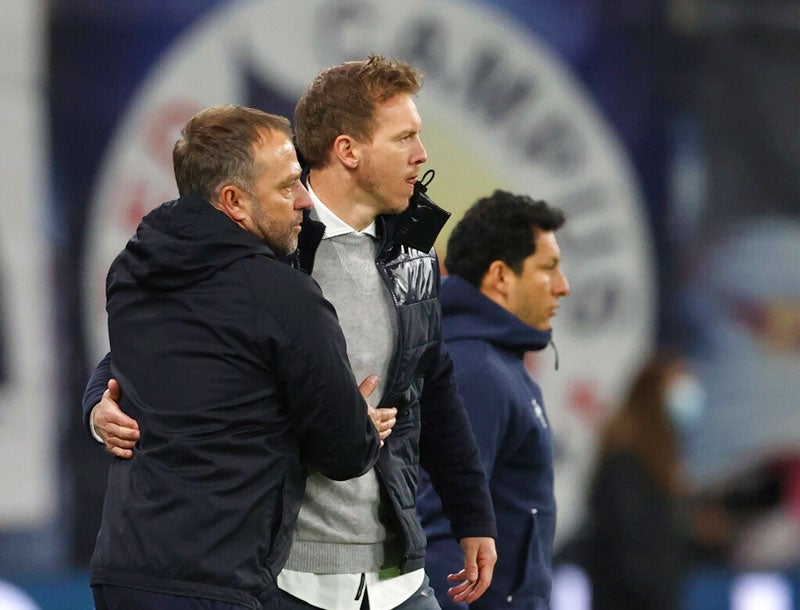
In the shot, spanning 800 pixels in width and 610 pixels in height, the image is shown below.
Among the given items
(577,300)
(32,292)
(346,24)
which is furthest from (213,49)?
(577,300)

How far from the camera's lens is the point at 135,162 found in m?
5.49

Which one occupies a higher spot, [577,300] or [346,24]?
[346,24]

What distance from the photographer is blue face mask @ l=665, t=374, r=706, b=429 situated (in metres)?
5.97

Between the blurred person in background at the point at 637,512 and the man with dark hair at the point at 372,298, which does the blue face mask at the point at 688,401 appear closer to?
the blurred person in background at the point at 637,512

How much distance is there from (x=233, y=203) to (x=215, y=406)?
316mm

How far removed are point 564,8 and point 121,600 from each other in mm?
4261

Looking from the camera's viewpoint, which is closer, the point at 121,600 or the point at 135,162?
the point at 121,600

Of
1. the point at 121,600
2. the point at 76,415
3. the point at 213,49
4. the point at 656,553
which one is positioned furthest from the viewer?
the point at 213,49

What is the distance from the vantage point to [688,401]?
6020 millimetres

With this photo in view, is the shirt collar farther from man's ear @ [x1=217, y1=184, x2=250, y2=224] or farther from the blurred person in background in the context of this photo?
the blurred person in background

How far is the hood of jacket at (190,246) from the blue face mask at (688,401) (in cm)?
404

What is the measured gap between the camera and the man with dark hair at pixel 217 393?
2090 mm

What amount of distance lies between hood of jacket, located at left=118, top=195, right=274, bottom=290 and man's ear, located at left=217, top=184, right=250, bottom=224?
0.03m

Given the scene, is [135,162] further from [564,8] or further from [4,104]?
[564,8]
